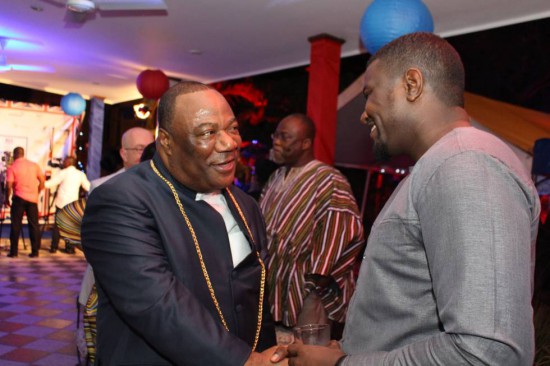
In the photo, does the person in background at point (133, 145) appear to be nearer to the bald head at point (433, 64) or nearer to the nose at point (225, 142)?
the nose at point (225, 142)

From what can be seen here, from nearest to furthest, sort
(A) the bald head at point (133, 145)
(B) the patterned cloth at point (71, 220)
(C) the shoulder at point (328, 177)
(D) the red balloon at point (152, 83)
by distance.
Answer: (B) the patterned cloth at point (71, 220) → (C) the shoulder at point (328, 177) → (A) the bald head at point (133, 145) → (D) the red balloon at point (152, 83)

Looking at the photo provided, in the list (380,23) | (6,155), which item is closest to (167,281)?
(380,23)

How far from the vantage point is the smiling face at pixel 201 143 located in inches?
57.2

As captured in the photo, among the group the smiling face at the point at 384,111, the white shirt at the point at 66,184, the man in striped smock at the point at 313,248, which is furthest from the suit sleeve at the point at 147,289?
the white shirt at the point at 66,184

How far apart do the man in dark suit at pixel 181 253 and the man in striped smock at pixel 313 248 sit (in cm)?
132

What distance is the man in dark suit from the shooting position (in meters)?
1.27

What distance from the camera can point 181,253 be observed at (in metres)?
1.37

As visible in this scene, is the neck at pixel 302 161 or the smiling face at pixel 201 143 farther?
the neck at pixel 302 161

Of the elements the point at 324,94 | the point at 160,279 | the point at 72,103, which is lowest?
the point at 160,279

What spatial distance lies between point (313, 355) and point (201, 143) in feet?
2.20

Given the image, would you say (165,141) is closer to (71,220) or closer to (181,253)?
(181,253)

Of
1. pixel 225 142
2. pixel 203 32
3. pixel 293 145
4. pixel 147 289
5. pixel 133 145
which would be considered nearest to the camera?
pixel 147 289

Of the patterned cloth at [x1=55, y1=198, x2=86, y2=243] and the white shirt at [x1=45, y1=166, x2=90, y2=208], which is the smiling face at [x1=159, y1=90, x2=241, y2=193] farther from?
the white shirt at [x1=45, y1=166, x2=90, y2=208]

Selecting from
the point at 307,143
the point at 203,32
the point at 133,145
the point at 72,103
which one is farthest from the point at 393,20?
the point at 72,103
